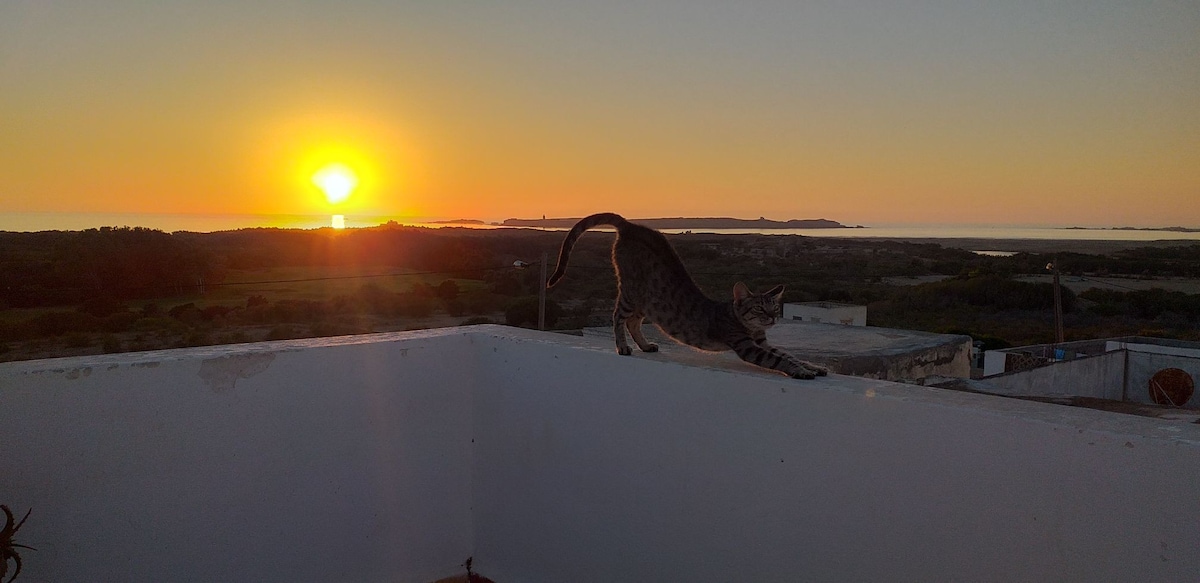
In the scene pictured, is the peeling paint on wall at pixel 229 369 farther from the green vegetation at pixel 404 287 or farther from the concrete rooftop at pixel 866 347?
the green vegetation at pixel 404 287

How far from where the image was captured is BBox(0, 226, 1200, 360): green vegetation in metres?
13.8

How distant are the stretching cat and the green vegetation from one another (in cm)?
505

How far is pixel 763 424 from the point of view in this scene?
1.99m

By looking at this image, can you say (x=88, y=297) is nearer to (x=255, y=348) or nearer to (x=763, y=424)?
(x=255, y=348)

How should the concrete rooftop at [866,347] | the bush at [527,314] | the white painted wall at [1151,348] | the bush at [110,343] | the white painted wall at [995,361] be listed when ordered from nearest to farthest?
the concrete rooftop at [866,347] < the white painted wall at [1151,348] < the white painted wall at [995,361] < the bush at [110,343] < the bush at [527,314]

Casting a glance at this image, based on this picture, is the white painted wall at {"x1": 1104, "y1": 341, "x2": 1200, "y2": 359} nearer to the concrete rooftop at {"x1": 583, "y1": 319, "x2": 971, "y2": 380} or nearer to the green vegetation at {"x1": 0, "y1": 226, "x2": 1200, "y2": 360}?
the concrete rooftop at {"x1": 583, "y1": 319, "x2": 971, "y2": 380}

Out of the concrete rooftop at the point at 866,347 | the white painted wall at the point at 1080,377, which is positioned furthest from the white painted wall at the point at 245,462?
the white painted wall at the point at 1080,377

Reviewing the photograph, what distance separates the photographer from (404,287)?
2138 centimetres

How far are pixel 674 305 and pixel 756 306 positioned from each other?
285 millimetres

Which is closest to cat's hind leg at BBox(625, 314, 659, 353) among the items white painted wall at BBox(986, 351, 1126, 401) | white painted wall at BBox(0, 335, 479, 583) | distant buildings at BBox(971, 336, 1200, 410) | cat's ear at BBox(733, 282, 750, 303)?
cat's ear at BBox(733, 282, 750, 303)

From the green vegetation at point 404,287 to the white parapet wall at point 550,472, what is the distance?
5.05m

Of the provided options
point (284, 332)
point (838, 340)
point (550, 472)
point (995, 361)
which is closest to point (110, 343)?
point (284, 332)

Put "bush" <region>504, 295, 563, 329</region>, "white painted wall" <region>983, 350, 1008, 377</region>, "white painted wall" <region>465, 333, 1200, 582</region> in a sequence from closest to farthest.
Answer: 1. "white painted wall" <region>465, 333, 1200, 582</region>
2. "white painted wall" <region>983, 350, 1008, 377</region>
3. "bush" <region>504, 295, 563, 329</region>

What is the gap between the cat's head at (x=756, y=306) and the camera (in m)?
2.30
